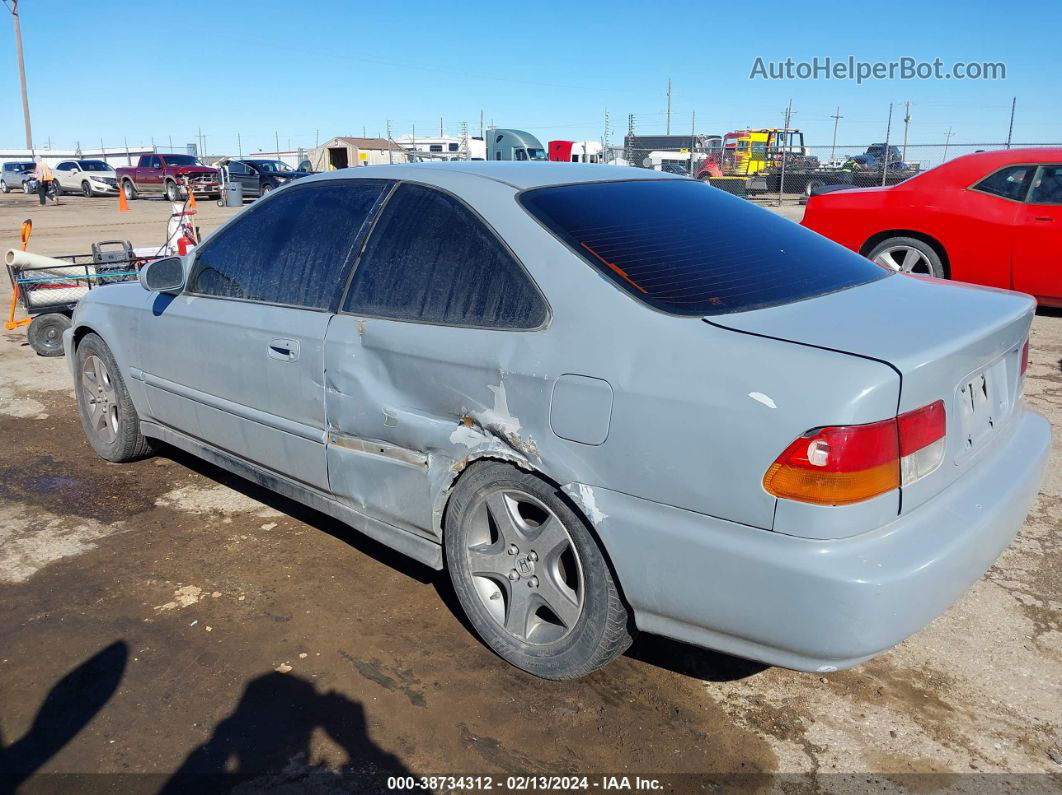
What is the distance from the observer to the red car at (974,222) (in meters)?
7.28

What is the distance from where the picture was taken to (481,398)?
262cm

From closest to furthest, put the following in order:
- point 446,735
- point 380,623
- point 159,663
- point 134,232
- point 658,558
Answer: point 658,558
point 446,735
point 159,663
point 380,623
point 134,232

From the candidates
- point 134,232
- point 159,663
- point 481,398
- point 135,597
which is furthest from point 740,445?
point 134,232

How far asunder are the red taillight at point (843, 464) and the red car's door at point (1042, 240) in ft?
20.5

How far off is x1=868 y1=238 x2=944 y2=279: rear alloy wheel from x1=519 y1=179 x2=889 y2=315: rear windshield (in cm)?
514

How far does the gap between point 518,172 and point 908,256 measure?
19.5 ft

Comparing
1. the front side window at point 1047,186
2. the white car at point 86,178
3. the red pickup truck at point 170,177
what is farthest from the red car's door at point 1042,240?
the white car at point 86,178

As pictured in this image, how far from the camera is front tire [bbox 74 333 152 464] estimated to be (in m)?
4.43

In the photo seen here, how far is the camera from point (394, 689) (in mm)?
2684

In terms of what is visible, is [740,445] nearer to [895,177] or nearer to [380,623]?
[380,623]

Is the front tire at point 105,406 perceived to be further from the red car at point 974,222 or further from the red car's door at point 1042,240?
the red car's door at point 1042,240

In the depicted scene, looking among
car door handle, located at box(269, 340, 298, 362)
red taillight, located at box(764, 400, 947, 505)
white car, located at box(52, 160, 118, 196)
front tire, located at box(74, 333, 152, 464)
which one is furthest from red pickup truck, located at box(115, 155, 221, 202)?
red taillight, located at box(764, 400, 947, 505)

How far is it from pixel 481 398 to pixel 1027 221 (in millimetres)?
6554

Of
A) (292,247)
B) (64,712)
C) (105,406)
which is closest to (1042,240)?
(292,247)
